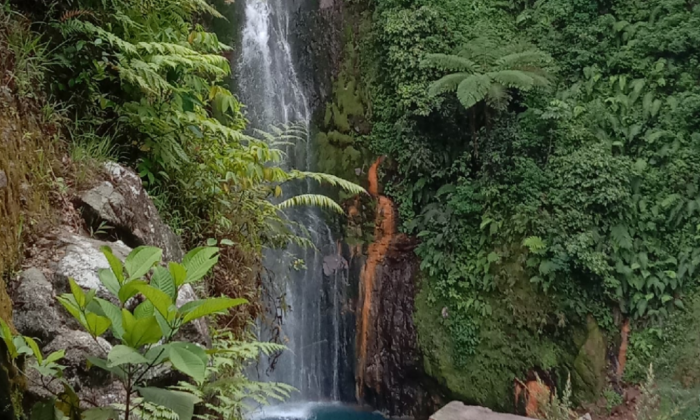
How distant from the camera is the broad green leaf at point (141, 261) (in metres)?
1.20

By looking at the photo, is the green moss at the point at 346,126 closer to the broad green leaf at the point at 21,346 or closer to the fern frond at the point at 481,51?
the fern frond at the point at 481,51

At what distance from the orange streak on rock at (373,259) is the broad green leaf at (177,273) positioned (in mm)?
8352

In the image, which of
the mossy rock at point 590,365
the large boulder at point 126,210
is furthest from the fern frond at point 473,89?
the large boulder at point 126,210

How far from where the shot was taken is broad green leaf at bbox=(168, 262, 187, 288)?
113 cm

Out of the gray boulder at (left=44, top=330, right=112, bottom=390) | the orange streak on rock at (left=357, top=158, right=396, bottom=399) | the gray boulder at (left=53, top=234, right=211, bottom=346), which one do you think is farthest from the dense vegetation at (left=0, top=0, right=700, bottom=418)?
the gray boulder at (left=44, top=330, right=112, bottom=390)

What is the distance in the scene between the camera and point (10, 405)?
107cm

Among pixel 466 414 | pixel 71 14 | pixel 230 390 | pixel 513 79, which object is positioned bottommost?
pixel 466 414

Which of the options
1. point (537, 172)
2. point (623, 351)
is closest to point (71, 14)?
point (537, 172)

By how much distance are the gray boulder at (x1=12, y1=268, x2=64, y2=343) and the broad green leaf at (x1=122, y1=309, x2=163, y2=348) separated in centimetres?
103

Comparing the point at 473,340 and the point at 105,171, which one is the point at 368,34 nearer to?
the point at 473,340

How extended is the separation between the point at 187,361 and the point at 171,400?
0.14 metres

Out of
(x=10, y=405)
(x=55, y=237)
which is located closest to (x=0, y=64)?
(x=55, y=237)

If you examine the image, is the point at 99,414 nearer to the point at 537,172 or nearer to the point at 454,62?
the point at 537,172

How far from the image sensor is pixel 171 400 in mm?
1098
